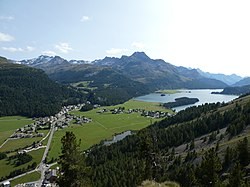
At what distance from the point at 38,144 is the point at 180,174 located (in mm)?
107448

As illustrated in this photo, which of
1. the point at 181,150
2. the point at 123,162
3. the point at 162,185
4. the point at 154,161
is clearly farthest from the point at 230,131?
the point at 162,185

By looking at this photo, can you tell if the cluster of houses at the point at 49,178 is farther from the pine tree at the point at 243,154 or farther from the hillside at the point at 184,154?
the pine tree at the point at 243,154

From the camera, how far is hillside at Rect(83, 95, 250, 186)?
5294cm

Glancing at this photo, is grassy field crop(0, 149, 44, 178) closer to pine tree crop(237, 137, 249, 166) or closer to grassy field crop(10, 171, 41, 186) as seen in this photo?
grassy field crop(10, 171, 41, 186)

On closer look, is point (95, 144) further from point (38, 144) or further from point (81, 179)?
point (81, 179)

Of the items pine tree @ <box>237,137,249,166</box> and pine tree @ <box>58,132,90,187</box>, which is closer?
pine tree @ <box>58,132,90,187</box>

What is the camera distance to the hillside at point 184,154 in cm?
5294

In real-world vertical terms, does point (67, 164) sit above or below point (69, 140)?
below

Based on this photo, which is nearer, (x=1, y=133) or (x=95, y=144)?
(x=95, y=144)

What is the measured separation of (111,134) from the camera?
188 m

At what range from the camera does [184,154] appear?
4286 inches

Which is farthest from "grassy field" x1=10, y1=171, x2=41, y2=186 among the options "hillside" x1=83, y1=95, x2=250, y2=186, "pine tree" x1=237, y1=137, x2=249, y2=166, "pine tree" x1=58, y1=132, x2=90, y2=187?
"pine tree" x1=58, y1=132, x2=90, y2=187

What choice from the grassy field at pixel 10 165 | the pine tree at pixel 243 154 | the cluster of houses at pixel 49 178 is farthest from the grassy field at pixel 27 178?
the pine tree at pixel 243 154

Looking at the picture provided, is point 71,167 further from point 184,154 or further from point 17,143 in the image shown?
point 17,143
